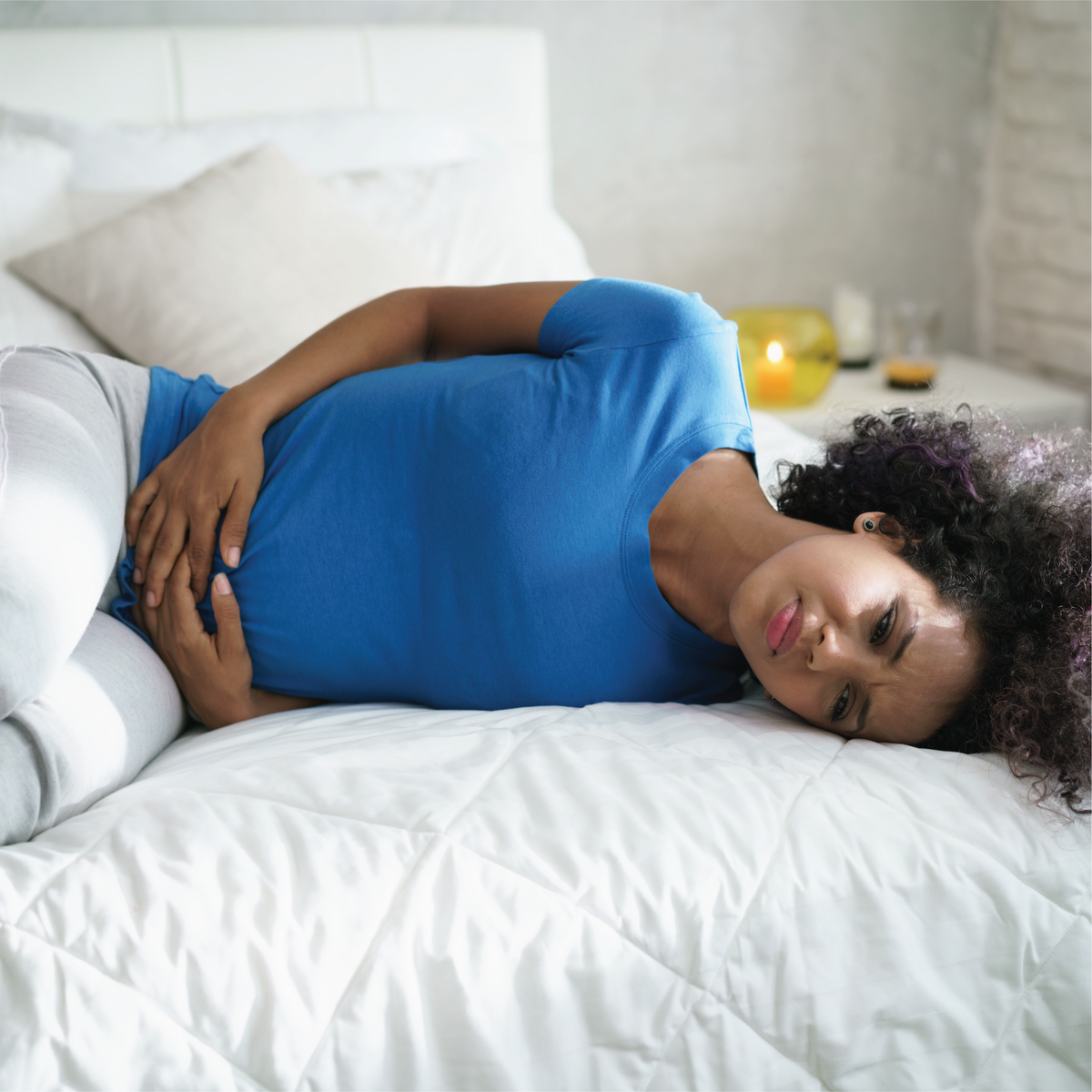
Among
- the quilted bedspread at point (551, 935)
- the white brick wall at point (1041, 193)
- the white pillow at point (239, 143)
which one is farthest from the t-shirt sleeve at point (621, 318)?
the white brick wall at point (1041, 193)

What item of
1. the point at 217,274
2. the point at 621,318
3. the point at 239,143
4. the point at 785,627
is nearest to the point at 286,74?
the point at 239,143

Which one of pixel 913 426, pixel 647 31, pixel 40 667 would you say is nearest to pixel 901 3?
pixel 647 31

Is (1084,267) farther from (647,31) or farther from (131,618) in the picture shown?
(131,618)

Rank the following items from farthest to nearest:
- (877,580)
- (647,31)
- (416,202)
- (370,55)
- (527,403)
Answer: (647,31) < (370,55) < (416,202) < (527,403) < (877,580)

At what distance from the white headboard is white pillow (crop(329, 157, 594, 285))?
34 centimetres

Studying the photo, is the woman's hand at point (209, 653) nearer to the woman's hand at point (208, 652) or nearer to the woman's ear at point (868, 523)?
the woman's hand at point (208, 652)

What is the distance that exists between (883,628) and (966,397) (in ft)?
5.22

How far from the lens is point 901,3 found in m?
2.47

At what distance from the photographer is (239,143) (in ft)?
6.07

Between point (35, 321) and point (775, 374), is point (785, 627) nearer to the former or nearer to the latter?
point (35, 321)

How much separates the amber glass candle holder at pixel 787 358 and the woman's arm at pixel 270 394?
1160 millimetres

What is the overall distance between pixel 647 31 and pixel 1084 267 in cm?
118

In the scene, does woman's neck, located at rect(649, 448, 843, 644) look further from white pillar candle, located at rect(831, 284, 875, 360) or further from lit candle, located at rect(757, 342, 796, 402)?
white pillar candle, located at rect(831, 284, 875, 360)

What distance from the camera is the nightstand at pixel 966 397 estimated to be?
2.21 m
